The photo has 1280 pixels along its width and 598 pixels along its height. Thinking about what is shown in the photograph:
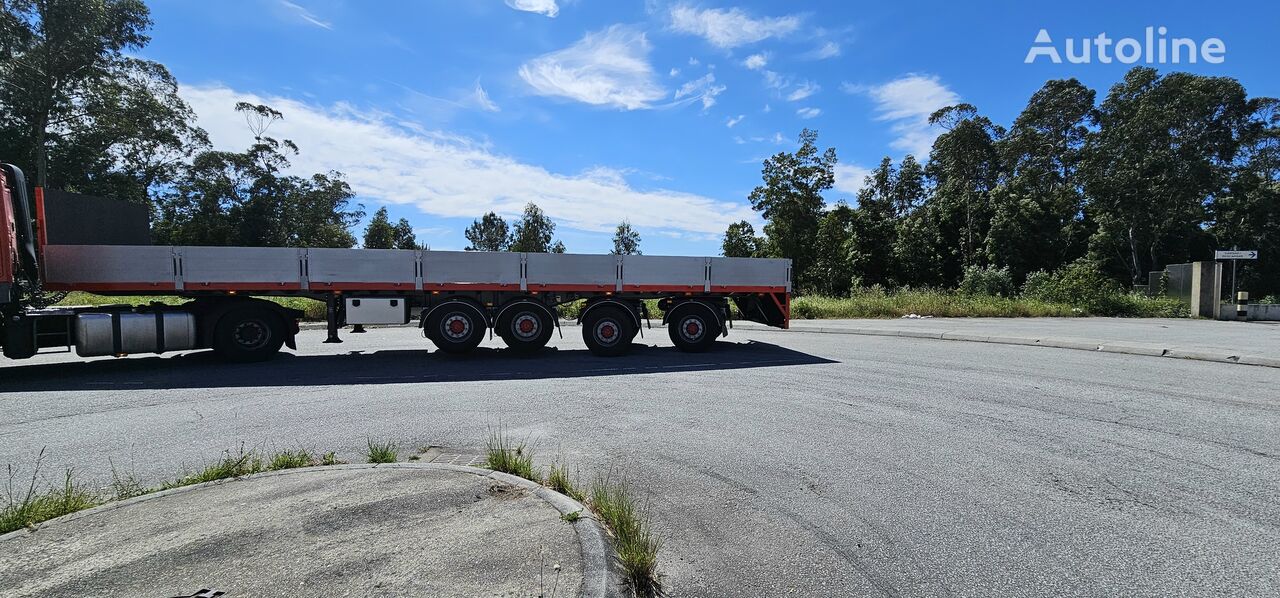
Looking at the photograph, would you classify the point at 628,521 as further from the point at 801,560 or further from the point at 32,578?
the point at 32,578

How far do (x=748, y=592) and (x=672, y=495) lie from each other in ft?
4.21

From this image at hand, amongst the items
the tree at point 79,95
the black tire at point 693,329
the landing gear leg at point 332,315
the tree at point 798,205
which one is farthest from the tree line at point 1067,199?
the tree at point 79,95

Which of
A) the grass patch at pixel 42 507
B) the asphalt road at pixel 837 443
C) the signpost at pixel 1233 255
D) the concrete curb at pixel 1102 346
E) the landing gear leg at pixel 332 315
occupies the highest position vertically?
the signpost at pixel 1233 255

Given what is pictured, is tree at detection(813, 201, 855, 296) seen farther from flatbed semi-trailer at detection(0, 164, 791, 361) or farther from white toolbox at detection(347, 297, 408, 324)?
white toolbox at detection(347, 297, 408, 324)

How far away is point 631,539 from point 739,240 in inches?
1774

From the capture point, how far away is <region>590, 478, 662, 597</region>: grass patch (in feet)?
9.04

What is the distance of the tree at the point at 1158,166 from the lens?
3378 cm

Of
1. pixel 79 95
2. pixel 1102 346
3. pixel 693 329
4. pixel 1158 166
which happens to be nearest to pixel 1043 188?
pixel 1158 166

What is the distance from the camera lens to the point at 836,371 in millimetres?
9547

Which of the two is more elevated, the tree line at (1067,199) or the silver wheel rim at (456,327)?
the tree line at (1067,199)

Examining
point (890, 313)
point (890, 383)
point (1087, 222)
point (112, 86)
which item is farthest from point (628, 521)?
point (1087, 222)

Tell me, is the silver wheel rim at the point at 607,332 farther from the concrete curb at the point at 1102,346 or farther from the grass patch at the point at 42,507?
the concrete curb at the point at 1102,346

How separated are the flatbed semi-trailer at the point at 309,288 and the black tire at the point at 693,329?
0.02 m

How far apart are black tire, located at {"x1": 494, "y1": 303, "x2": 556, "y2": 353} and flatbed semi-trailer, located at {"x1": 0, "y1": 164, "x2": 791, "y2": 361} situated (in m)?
0.02
